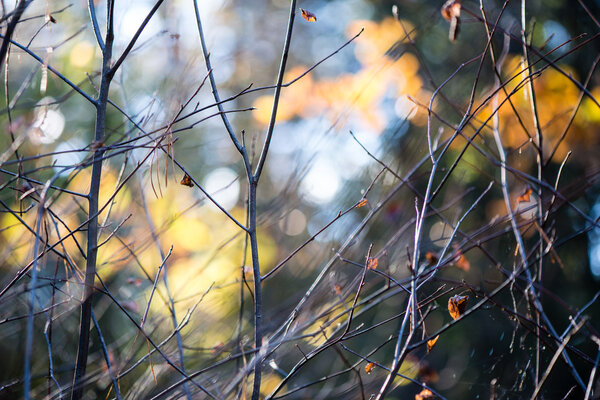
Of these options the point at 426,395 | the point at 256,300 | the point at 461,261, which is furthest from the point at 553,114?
the point at 256,300

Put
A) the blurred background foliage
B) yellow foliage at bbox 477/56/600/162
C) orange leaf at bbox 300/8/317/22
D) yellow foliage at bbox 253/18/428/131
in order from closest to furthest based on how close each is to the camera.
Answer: orange leaf at bbox 300/8/317/22 < the blurred background foliage < yellow foliage at bbox 477/56/600/162 < yellow foliage at bbox 253/18/428/131

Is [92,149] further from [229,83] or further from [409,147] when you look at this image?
[229,83]

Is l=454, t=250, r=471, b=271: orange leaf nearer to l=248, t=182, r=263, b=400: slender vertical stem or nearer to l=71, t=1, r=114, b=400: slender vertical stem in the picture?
l=248, t=182, r=263, b=400: slender vertical stem

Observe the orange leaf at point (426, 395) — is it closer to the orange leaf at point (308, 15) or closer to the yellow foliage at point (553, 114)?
the orange leaf at point (308, 15)

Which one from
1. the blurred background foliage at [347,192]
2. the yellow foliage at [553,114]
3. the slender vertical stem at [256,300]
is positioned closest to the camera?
the slender vertical stem at [256,300]

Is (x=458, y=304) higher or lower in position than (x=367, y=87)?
lower

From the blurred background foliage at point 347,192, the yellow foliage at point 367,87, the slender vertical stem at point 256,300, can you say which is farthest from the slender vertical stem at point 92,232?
the yellow foliage at point 367,87

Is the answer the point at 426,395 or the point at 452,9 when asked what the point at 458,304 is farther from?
the point at 452,9

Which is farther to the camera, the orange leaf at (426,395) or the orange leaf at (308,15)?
the orange leaf at (308,15)

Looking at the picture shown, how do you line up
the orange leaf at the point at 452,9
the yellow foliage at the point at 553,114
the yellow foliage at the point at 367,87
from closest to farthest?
the orange leaf at the point at 452,9
the yellow foliage at the point at 553,114
the yellow foliage at the point at 367,87

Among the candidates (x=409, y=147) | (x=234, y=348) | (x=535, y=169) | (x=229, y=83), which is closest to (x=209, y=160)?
(x=229, y=83)

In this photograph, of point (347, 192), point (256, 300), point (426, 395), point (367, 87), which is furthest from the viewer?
point (347, 192)

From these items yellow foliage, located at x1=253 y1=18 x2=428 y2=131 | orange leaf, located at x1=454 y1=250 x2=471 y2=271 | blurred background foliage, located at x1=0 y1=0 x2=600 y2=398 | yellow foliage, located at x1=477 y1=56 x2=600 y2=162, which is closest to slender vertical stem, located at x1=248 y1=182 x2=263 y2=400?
blurred background foliage, located at x1=0 y1=0 x2=600 y2=398

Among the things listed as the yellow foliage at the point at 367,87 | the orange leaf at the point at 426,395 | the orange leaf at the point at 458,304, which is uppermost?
the yellow foliage at the point at 367,87
